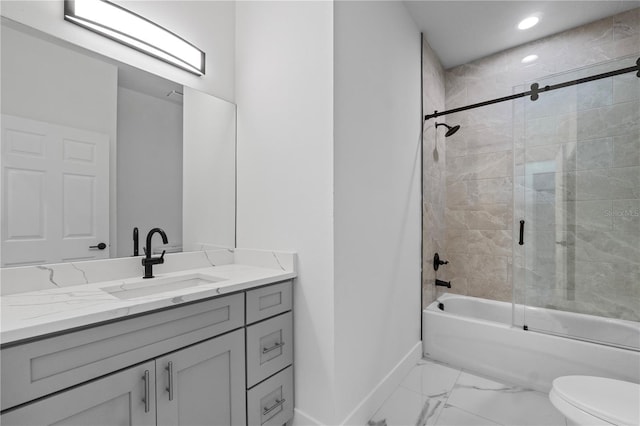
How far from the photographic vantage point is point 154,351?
1001mm

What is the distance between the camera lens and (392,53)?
1967 millimetres

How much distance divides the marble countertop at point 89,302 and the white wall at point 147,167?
24cm

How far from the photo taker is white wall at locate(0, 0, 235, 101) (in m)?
1.18

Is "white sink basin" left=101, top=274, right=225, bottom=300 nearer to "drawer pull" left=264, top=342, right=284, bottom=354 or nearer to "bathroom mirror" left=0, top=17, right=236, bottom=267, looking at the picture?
"bathroom mirror" left=0, top=17, right=236, bottom=267

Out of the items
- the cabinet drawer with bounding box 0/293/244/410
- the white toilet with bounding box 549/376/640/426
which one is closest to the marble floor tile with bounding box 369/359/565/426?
the white toilet with bounding box 549/376/640/426

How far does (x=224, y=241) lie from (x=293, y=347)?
755mm

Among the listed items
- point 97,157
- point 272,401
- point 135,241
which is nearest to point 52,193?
point 97,157

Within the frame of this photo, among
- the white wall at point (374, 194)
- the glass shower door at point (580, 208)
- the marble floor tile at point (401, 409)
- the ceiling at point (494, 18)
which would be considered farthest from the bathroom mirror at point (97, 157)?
the glass shower door at point (580, 208)

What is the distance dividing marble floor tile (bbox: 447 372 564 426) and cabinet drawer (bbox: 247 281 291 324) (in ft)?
4.07

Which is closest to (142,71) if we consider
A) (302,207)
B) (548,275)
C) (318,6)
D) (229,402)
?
(318,6)

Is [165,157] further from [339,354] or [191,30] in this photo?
[339,354]

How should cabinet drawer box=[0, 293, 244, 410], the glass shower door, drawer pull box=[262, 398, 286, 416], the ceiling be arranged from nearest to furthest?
1. cabinet drawer box=[0, 293, 244, 410]
2. drawer pull box=[262, 398, 286, 416]
3. the glass shower door
4. the ceiling

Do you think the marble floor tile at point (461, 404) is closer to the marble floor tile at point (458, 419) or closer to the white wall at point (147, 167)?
the marble floor tile at point (458, 419)

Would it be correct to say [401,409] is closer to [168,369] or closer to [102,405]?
[168,369]
